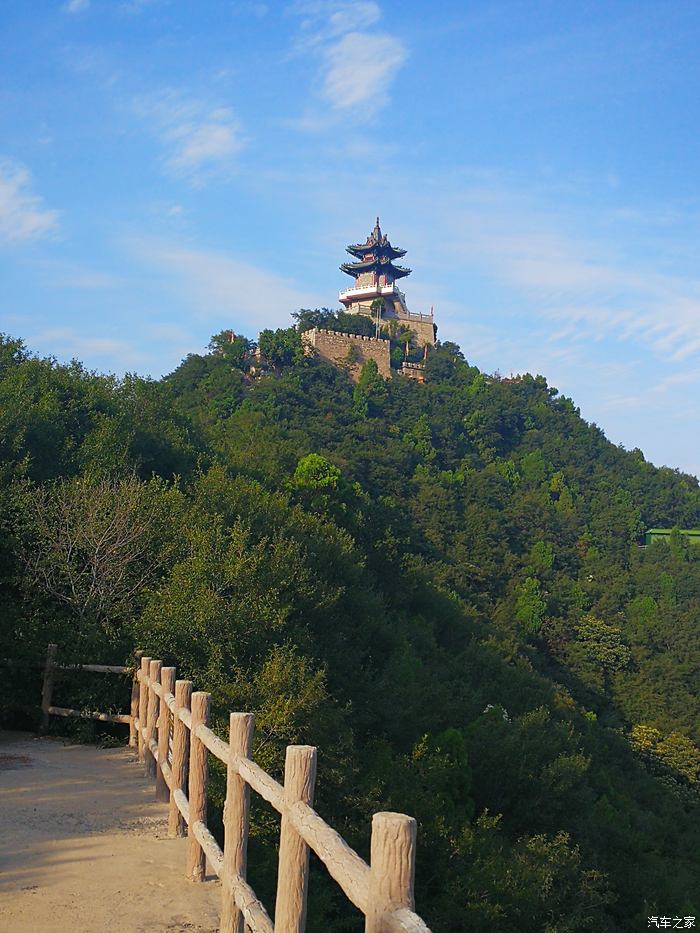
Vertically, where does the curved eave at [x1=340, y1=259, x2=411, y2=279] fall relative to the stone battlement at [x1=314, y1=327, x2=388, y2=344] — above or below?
above

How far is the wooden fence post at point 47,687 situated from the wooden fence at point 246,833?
10.9 feet

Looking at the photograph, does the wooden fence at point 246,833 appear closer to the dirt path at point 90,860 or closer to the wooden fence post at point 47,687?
the dirt path at point 90,860

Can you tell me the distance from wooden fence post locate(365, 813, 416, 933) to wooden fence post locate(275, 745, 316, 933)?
0.93 metres

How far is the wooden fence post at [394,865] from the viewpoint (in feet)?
7.52

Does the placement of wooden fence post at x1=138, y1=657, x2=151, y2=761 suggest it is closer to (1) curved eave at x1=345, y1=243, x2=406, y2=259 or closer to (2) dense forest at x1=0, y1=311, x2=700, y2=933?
(2) dense forest at x1=0, y1=311, x2=700, y2=933

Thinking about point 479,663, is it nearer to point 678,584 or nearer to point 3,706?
point 3,706

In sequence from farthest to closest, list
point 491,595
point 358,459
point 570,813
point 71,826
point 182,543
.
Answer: point 358,459 → point 491,595 → point 570,813 → point 182,543 → point 71,826

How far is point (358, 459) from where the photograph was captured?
5681cm

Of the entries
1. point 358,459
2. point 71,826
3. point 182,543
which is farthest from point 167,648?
point 358,459

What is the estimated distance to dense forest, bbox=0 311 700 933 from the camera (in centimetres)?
1087

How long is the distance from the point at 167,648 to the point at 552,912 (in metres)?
6.78

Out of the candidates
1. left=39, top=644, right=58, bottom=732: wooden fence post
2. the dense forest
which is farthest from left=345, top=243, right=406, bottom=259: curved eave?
left=39, top=644, right=58, bottom=732: wooden fence post

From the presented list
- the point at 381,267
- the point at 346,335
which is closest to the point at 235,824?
the point at 346,335

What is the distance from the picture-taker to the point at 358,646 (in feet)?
56.3
